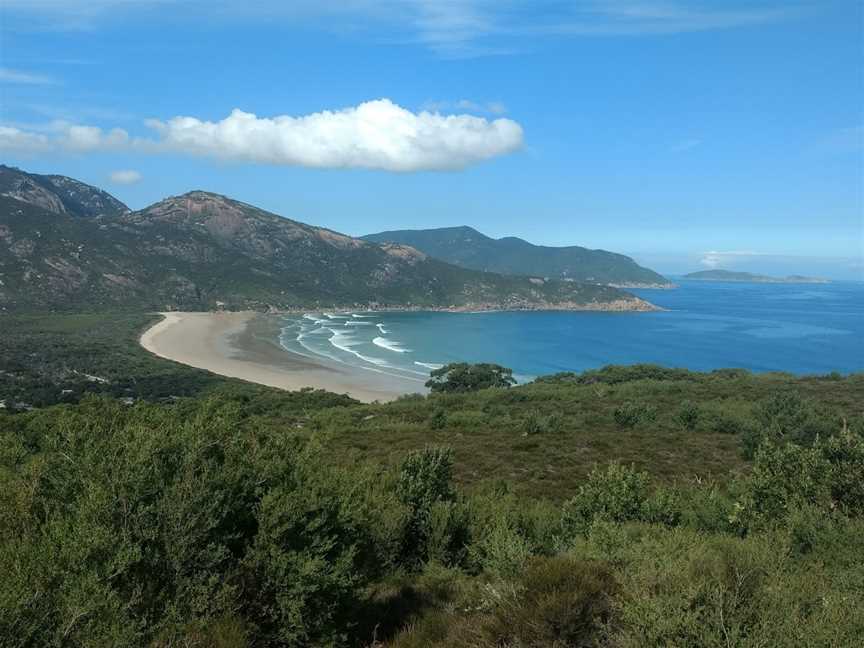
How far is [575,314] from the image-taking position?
177 meters

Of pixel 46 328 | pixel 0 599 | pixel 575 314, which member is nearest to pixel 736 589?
pixel 0 599

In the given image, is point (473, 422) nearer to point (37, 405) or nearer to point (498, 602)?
point (498, 602)

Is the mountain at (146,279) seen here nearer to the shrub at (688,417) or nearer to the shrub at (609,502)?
the shrub at (688,417)

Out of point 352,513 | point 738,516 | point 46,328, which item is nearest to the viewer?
point 352,513

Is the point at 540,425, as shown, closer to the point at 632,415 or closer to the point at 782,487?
the point at 632,415

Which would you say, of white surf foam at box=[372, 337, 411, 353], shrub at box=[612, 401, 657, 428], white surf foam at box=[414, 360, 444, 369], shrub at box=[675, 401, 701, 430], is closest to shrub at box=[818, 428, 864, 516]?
shrub at box=[675, 401, 701, 430]

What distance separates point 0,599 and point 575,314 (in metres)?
178

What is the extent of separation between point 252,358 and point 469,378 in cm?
3737

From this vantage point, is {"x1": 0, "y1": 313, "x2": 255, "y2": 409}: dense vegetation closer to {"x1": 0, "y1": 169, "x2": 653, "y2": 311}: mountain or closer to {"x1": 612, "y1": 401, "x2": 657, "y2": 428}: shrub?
{"x1": 0, "y1": 169, "x2": 653, "y2": 311}: mountain

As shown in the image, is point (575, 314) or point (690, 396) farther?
point (575, 314)

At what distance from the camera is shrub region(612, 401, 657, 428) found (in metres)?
36.4

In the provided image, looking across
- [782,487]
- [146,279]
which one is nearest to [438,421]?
[782,487]

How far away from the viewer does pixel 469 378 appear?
2616 inches

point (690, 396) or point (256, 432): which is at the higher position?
point (256, 432)
